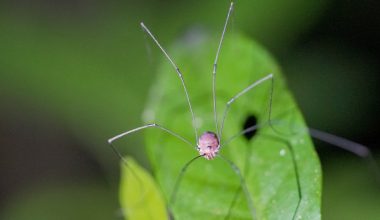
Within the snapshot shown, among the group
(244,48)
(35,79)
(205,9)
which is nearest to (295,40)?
(205,9)

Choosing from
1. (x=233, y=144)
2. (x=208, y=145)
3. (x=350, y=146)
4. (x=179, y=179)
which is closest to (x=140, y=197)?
(x=179, y=179)

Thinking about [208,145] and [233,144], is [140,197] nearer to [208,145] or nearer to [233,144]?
[208,145]

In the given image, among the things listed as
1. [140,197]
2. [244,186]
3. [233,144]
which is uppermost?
[233,144]

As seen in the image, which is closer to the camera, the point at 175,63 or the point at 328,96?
the point at 175,63

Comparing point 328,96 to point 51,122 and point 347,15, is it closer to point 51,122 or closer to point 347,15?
point 347,15

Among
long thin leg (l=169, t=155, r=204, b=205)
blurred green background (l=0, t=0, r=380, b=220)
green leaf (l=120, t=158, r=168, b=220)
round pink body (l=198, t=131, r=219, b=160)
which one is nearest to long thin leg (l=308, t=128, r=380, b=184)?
blurred green background (l=0, t=0, r=380, b=220)
